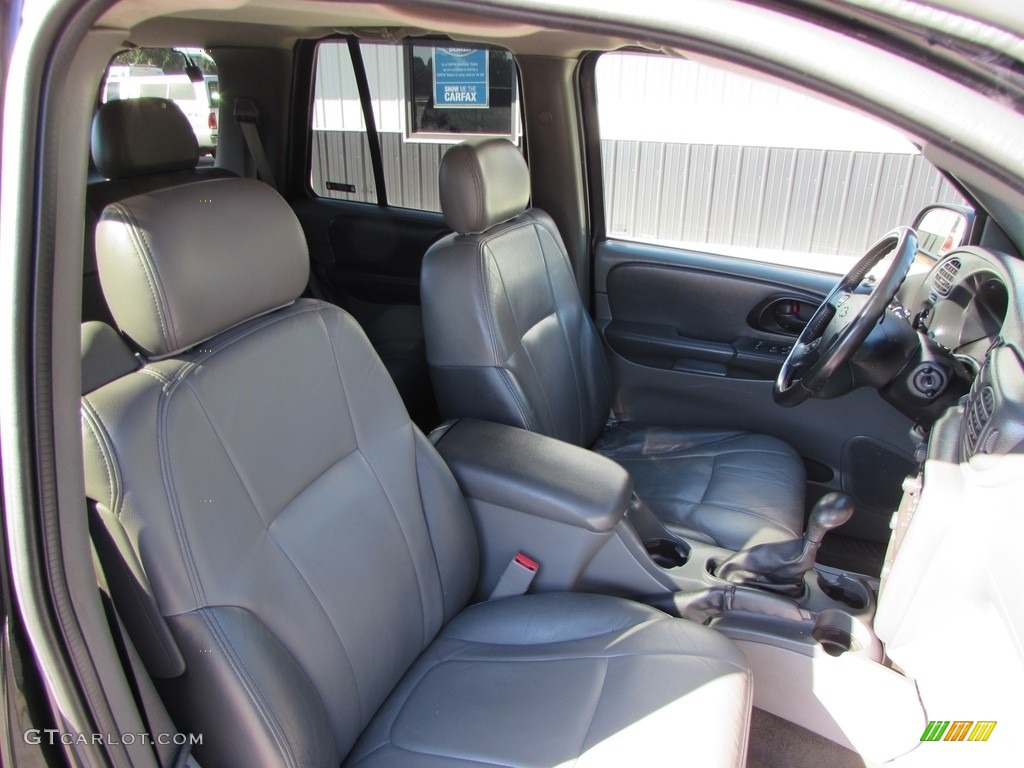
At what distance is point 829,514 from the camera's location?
148cm

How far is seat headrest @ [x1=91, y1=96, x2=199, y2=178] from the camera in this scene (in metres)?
2.25

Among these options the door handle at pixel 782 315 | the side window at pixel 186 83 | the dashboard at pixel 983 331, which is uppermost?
the side window at pixel 186 83

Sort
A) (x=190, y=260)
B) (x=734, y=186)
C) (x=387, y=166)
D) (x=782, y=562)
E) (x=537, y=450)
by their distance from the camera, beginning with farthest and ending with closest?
(x=734, y=186), (x=387, y=166), (x=537, y=450), (x=782, y=562), (x=190, y=260)

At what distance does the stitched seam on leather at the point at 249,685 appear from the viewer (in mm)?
1019

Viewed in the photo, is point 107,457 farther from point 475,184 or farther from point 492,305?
point 475,184

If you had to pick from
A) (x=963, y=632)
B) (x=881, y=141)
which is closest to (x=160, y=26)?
(x=963, y=632)

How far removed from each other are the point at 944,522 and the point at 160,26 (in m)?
1.90

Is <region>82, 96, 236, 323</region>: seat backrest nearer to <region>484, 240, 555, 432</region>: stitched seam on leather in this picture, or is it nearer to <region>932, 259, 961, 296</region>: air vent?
<region>484, 240, 555, 432</region>: stitched seam on leather

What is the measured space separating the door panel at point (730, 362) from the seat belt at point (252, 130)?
4.97ft

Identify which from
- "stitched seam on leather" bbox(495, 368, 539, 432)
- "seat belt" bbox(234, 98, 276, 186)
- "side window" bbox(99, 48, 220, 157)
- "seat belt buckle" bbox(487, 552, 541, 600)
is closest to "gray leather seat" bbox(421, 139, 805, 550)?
"stitched seam on leather" bbox(495, 368, 539, 432)

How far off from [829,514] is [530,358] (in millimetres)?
830

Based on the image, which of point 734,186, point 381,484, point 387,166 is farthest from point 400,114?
point 734,186

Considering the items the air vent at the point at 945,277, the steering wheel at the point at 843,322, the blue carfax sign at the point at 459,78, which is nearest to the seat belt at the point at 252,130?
the blue carfax sign at the point at 459,78
